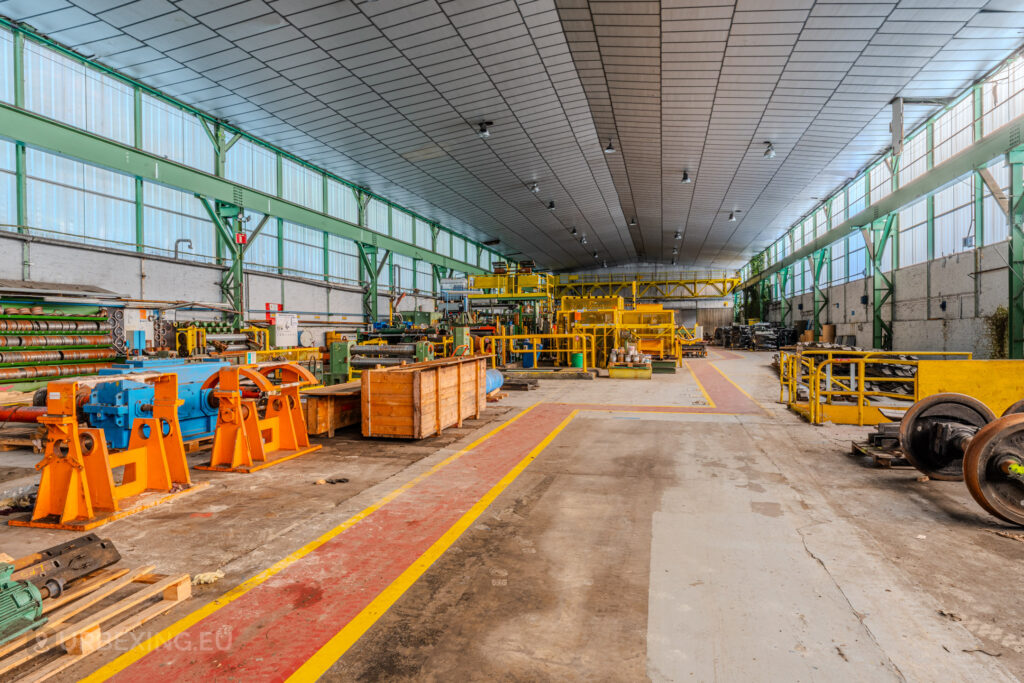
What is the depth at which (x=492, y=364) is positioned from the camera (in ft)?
47.1

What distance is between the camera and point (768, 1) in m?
10.2

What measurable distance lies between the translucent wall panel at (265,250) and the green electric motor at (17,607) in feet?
58.7

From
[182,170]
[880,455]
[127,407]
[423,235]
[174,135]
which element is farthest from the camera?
[423,235]

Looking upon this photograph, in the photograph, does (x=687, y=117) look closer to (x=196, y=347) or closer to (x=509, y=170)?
(x=509, y=170)

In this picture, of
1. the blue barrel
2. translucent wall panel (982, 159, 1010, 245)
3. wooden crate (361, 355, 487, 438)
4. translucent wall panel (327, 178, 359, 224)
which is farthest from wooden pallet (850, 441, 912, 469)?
translucent wall panel (327, 178, 359, 224)

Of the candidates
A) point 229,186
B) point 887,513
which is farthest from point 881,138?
point 229,186

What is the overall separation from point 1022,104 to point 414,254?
23.3m

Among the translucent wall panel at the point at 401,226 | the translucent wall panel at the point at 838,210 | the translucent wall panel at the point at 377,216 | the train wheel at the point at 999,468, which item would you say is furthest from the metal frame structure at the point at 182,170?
the translucent wall panel at the point at 838,210

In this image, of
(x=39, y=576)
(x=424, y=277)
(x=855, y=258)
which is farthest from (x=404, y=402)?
(x=855, y=258)

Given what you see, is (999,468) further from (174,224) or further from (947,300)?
(174,224)

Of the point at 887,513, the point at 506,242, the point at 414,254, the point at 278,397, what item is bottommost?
the point at 887,513

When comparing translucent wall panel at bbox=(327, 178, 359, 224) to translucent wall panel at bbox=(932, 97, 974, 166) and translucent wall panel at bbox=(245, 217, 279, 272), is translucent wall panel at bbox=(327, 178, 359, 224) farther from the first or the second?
translucent wall panel at bbox=(932, 97, 974, 166)

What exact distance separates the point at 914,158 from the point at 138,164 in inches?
977

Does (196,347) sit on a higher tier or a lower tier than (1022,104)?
lower
